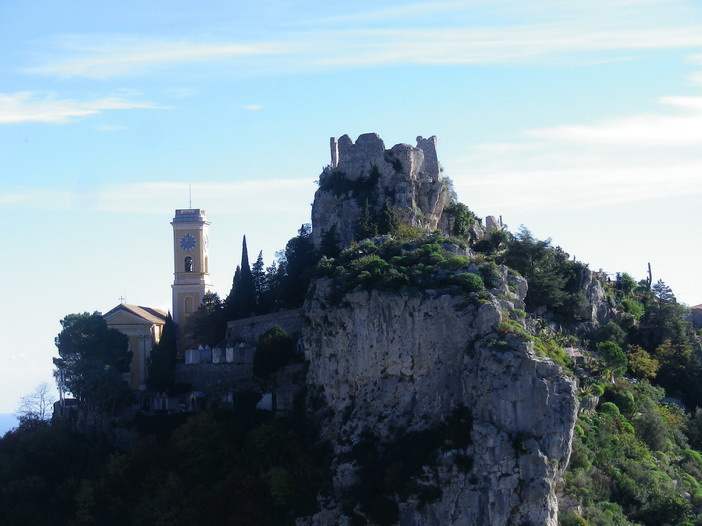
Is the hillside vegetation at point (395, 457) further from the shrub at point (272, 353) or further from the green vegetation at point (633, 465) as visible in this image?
the shrub at point (272, 353)

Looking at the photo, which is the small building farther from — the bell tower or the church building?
the bell tower

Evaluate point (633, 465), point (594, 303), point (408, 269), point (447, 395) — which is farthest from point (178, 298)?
point (633, 465)

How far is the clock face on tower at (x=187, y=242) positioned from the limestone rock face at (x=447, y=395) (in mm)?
21019

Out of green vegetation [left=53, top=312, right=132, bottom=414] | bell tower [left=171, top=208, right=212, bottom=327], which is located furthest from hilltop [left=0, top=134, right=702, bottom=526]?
bell tower [left=171, top=208, right=212, bottom=327]

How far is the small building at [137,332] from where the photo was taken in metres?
74.4

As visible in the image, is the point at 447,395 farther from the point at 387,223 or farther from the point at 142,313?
the point at 142,313

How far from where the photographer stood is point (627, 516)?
56.6m

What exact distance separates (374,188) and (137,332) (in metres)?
17.5

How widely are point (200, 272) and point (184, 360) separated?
7705mm

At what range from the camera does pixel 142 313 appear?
77.6m

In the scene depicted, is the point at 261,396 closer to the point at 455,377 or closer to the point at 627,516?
the point at 455,377

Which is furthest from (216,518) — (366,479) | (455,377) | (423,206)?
(423,206)

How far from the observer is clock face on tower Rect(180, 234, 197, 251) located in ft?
266

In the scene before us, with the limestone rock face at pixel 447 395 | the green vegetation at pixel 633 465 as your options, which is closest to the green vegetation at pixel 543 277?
the green vegetation at pixel 633 465
